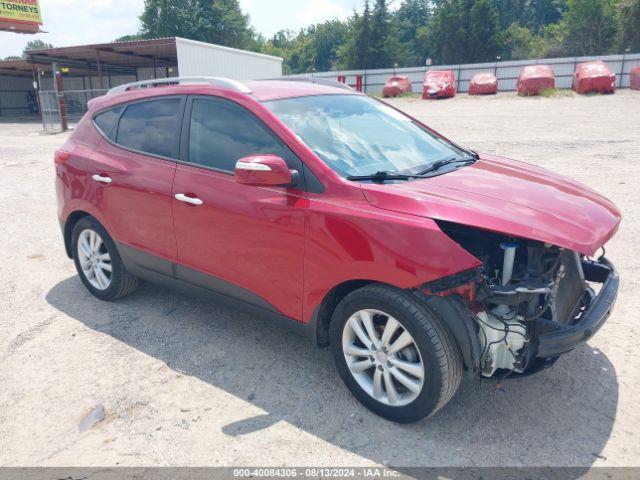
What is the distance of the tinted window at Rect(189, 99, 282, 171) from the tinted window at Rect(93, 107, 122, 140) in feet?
3.37

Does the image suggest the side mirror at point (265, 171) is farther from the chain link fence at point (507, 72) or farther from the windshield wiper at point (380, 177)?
the chain link fence at point (507, 72)

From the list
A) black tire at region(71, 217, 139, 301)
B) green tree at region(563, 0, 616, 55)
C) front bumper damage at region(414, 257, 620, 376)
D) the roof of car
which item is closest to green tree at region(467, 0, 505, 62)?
green tree at region(563, 0, 616, 55)

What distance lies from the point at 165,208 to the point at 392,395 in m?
2.07

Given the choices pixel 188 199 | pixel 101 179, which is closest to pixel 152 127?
pixel 101 179

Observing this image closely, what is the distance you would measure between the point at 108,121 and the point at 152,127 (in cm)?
68

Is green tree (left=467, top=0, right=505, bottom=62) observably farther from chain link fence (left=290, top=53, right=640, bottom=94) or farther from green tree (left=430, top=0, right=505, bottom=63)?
chain link fence (left=290, top=53, right=640, bottom=94)

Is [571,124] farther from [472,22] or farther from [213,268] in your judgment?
[472,22]

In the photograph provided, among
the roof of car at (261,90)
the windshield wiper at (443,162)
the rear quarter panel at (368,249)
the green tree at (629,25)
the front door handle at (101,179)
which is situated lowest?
the rear quarter panel at (368,249)

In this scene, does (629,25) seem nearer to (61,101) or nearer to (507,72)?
(507,72)

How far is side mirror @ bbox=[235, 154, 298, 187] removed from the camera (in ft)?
9.49

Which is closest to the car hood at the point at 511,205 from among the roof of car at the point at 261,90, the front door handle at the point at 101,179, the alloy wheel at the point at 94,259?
the roof of car at the point at 261,90

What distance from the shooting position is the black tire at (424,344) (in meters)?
2.61

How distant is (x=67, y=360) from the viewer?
12.0 feet

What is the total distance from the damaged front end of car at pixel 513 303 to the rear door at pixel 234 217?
2.98 feet
